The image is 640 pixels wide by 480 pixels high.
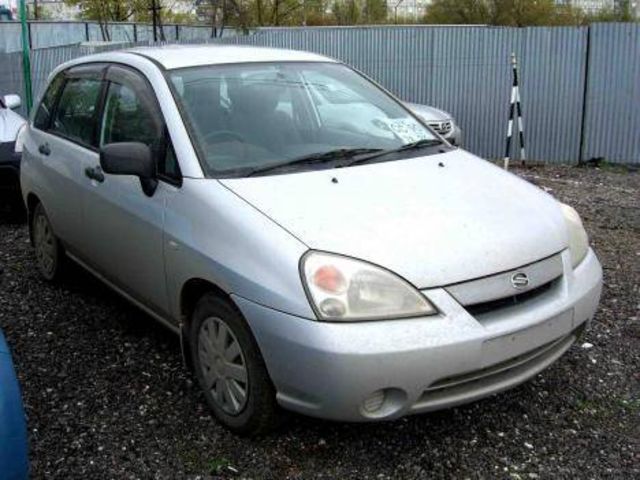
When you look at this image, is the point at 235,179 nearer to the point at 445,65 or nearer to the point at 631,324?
the point at 631,324

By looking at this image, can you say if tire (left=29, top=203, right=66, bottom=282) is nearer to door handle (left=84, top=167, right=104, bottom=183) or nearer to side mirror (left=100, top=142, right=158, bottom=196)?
door handle (left=84, top=167, right=104, bottom=183)

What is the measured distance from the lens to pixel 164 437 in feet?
10.9

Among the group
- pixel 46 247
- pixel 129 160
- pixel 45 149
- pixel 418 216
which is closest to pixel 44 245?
pixel 46 247

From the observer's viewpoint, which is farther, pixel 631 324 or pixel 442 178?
pixel 631 324

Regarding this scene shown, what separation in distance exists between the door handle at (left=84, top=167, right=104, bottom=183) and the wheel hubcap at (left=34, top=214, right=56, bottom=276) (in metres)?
1.07

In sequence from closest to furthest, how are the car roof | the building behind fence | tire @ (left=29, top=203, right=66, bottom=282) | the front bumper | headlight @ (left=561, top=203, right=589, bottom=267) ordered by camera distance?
1. the front bumper
2. headlight @ (left=561, top=203, right=589, bottom=267)
3. the car roof
4. tire @ (left=29, top=203, right=66, bottom=282)
5. the building behind fence

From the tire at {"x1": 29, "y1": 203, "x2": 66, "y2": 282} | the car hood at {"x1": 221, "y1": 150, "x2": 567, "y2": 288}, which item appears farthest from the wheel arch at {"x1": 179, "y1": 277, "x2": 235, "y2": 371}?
the tire at {"x1": 29, "y1": 203, "x2": 66, "y2": 282}

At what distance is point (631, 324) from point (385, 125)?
183 centimetres

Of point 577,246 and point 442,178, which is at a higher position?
point 442,178

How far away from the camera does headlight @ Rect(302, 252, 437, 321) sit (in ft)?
→ 9.16

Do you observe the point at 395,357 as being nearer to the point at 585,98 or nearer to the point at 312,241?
the point at 312,241

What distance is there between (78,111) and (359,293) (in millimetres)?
2746

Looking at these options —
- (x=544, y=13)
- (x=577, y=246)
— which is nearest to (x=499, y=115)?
(x=577, y=246)

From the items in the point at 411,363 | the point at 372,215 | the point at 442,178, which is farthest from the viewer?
the point at 442,178
